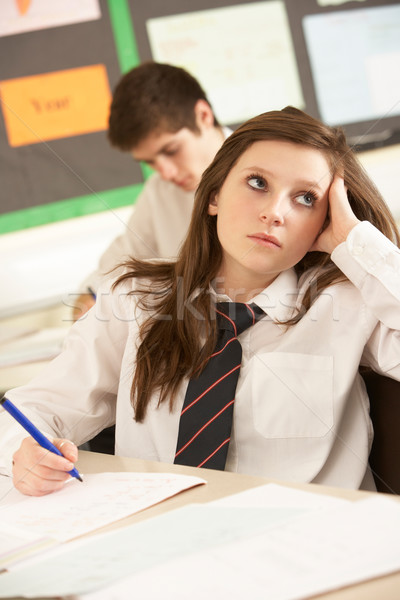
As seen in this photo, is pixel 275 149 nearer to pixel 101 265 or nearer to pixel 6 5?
pixel 101 265

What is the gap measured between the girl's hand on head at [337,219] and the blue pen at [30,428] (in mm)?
→ 549

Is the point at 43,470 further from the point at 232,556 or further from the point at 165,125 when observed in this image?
the point at 165,125

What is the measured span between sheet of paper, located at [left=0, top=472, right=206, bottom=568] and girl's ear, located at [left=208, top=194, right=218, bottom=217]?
552 millimetres

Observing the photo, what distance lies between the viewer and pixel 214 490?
78 cm

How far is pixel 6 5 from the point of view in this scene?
2.81 m

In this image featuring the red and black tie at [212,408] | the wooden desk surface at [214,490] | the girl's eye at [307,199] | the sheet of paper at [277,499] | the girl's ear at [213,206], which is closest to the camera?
the wooden desk surface at [214,490]

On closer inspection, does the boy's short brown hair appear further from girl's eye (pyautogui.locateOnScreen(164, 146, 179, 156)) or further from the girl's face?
the girl's face

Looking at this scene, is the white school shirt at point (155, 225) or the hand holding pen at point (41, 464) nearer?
the hand holding pen at point (41, 464)

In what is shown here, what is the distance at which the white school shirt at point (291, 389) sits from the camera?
1.08 metres

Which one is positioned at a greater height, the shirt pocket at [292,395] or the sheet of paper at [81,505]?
the sheet of paper at [81,505]

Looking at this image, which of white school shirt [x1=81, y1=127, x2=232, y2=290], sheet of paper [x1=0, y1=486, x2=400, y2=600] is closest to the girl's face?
sheet of paper [x1=0, y1=486, x2=400, y2=600]

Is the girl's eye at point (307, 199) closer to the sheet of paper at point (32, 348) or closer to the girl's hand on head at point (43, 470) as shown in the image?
the girl's hand on head at point (43, 470)

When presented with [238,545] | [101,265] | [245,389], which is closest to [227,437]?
[245,389]

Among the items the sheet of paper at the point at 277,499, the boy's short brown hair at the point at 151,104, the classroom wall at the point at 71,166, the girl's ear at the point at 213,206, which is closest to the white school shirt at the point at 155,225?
the boy's short brown hair at the point at 151,104
